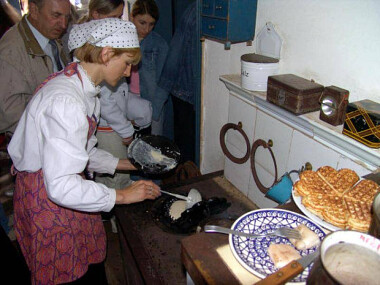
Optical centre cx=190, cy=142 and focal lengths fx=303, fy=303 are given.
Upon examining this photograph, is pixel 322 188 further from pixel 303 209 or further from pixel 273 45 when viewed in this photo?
pixel 273 45

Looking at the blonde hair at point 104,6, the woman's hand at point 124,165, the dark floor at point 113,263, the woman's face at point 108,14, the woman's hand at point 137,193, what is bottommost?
the dark floor at point 113,263

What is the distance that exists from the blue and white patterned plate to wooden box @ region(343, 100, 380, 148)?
1.26 feet

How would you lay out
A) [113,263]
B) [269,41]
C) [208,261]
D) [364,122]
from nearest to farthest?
[208,261] < [364,122] < [269,41] < [113,263]

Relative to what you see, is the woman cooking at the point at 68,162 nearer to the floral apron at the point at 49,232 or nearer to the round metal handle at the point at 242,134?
the floral apron at the point at 49,232

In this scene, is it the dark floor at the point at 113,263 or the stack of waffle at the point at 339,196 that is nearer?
the stack of waffle at the point at 339,196

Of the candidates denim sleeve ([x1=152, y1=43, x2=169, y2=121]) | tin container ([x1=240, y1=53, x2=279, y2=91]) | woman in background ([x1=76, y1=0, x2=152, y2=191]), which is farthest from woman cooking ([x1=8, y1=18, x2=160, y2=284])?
denim sleeve ([x1=152, y1=43, x2=169, y2=121])

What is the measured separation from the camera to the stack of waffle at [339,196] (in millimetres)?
747

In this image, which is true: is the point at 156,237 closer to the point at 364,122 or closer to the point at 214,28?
the point at 364,122

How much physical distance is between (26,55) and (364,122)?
183 centimetres

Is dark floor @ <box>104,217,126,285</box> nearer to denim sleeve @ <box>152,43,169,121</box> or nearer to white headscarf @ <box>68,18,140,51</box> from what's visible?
denim sleeve @ <box>152,43,169,121</box>

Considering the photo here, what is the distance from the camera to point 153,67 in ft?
8.46

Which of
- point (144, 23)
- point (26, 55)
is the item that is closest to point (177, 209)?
point (26, 55)

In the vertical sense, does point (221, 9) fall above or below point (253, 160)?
above

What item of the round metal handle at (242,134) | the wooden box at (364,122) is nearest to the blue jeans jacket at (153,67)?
the round metal handle at (242,134)
